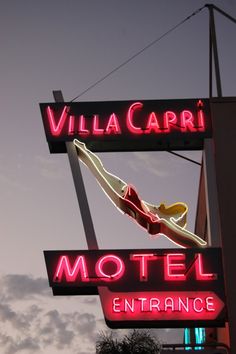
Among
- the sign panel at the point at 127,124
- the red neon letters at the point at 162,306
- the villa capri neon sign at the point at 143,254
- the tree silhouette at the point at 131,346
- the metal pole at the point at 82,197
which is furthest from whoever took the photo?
the tree silhouette at the point at 131,346

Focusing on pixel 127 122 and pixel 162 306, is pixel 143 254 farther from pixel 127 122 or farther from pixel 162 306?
pixel 127 122

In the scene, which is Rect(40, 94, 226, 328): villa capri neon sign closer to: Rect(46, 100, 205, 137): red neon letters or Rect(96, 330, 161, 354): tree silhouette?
Rect(46, 100, 205, 137): red neon letters

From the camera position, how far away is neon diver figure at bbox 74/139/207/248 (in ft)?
49.4

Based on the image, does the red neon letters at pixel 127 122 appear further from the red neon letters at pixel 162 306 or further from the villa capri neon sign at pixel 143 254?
the red neon letters at pixel 162 306

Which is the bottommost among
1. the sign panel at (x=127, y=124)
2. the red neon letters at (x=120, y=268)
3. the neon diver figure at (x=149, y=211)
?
the red neon letters at (x=120, y=268)

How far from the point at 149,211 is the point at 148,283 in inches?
87.4

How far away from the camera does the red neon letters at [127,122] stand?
16594 millimetres

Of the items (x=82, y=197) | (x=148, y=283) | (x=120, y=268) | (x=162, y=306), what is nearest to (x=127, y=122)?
(x=82, y=197)

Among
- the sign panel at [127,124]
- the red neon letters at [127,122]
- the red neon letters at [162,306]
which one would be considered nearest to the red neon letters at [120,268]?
the red neon letters at [162,306]

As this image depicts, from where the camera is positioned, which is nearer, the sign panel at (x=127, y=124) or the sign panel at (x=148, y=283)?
the sign panel at (x=148, y=283)

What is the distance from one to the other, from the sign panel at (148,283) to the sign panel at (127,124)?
3.57m

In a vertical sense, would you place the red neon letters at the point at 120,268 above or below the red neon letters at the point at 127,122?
below

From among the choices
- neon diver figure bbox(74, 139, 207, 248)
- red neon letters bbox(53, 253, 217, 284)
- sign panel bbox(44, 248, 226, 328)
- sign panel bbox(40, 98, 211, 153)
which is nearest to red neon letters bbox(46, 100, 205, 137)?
sign panel bbox(40, 98, 211, 153)

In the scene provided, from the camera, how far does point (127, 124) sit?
55.0ft
